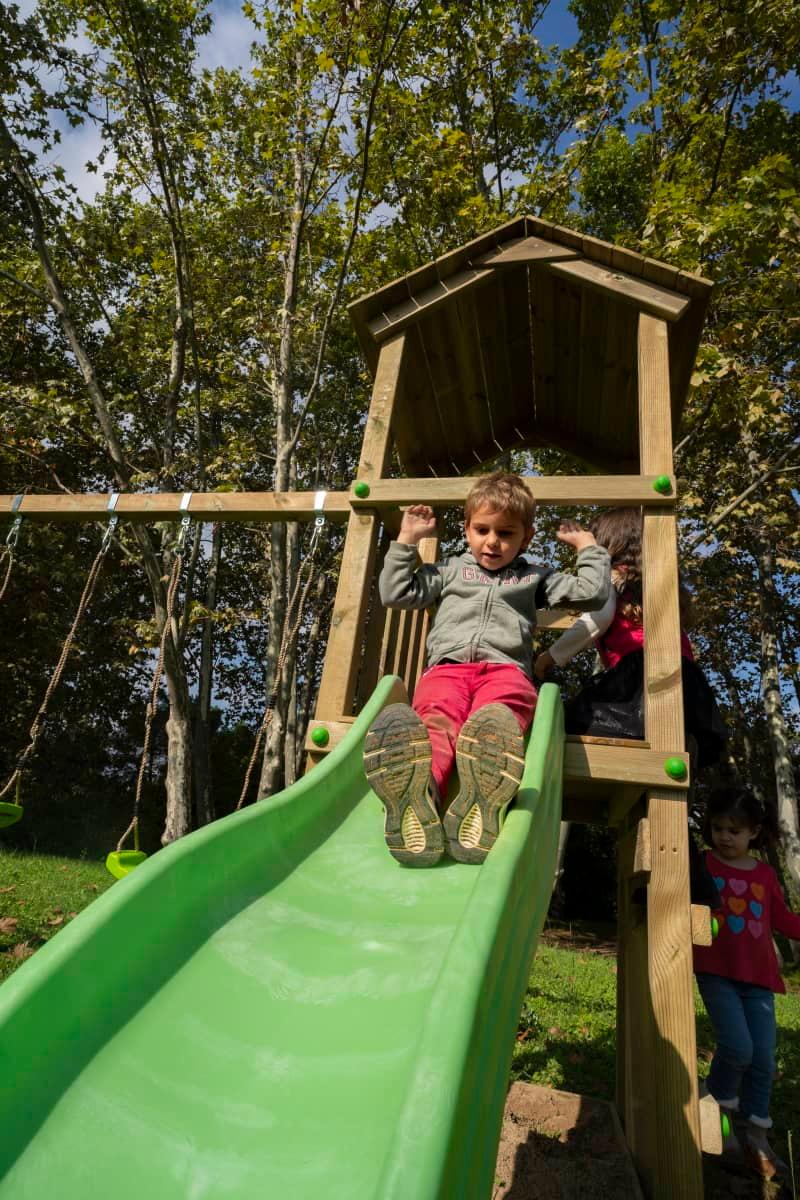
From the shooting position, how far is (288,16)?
9.45 m

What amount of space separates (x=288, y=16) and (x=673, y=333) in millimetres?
8568

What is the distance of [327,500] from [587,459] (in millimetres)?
2648

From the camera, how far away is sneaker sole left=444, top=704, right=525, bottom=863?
2.15 meters

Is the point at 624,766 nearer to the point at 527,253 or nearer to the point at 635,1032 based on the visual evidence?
the point at 635,1032

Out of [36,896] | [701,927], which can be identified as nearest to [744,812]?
[701,927]

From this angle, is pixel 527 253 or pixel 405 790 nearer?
pixel 405 790

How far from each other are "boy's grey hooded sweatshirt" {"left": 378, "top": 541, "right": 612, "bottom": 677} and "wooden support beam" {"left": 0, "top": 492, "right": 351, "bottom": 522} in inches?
32.1

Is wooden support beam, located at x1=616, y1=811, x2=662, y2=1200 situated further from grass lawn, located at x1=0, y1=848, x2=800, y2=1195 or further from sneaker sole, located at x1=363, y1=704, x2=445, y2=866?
sneaker sole, located at x1=363, y1=704, x2=445, y2=866

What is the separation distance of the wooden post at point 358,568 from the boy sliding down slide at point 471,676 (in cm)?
39

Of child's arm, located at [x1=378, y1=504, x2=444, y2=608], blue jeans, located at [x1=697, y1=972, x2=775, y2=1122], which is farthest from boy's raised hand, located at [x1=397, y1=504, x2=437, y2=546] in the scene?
blue jeans, located at [x1=697, y1=972, x2=775, y2=1122]

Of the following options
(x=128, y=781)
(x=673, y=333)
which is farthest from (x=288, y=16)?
(x=128, y=781)

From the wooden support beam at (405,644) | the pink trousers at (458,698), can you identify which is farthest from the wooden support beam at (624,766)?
the wooden support beam at (405,644)

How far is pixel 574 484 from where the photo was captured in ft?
11.6

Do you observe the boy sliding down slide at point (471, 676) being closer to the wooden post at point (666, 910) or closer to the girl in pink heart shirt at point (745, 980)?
the wooden post at point (666, 910)
